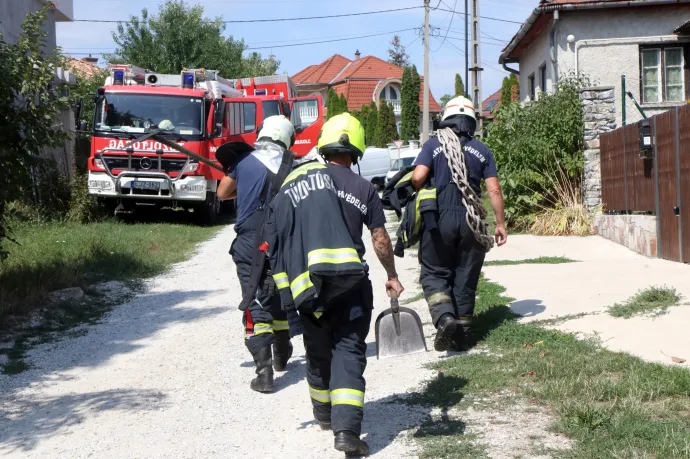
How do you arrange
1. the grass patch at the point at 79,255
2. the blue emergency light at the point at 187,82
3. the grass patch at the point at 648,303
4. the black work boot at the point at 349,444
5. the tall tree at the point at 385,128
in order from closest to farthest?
1. the black work boot at the point at 349,444
2. the grass patch at the point at 648,303
3. the grass patch at the point at 79,255
4. the blue emergency light at the point at 187,82
5. the tall tree at the point at 385,128

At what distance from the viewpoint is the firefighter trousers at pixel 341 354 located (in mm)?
4590

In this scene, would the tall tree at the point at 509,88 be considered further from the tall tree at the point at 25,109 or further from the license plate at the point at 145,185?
the tall tree at the point at 25,109

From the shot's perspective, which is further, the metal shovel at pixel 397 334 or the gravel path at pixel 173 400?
the metal shovel at pixel 397 334

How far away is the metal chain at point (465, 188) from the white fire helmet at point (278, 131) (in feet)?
4.14

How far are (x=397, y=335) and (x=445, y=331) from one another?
133cm

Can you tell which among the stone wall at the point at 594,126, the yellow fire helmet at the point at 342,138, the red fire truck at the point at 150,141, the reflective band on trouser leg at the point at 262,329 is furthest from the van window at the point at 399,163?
the yellow fire helmet at the point at 342,138

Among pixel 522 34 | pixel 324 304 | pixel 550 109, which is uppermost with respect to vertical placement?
pixel 522 34

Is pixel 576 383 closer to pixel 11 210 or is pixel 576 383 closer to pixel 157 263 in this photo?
pixel 11 210

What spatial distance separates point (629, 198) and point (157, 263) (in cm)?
705

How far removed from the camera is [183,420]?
18.0ft

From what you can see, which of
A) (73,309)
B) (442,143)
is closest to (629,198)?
(442,143)

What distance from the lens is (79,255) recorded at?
12.5 m

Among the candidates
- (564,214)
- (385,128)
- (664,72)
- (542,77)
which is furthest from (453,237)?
(385,128)

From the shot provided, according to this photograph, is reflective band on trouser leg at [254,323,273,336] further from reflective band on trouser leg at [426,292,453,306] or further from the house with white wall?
the house with white wall
